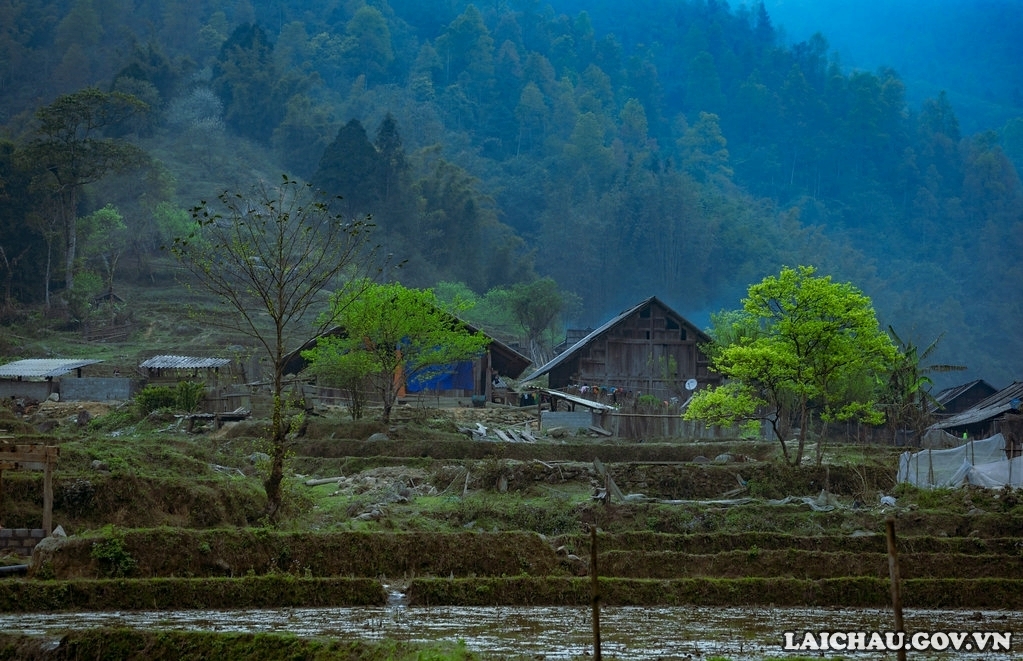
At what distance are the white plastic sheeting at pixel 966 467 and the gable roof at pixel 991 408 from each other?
1082 cm

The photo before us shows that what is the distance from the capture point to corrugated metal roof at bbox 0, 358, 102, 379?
39562 mm

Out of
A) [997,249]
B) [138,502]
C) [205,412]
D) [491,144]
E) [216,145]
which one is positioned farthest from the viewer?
[491,144]

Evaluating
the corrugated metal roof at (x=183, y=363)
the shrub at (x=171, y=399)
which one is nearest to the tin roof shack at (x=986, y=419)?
the shrub at (x=171, y=399)

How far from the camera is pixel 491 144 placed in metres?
136

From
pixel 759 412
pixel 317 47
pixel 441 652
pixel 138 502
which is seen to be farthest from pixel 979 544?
pixel 317 47

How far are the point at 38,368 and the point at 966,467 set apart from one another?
108ft

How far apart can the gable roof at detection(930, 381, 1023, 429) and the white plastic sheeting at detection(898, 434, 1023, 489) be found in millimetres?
10820

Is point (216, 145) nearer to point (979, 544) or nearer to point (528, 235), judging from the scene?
point (528, 235)

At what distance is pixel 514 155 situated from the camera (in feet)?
441

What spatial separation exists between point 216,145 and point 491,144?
43078mm

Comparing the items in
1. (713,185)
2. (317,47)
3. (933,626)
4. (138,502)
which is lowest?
(933,626)

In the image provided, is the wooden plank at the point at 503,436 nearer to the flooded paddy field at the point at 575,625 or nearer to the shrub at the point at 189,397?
the shrub at the point at 189,397

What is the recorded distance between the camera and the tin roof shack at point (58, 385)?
3966 centimetres

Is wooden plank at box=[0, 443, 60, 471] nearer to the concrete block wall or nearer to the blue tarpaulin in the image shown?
the concrete block wall
